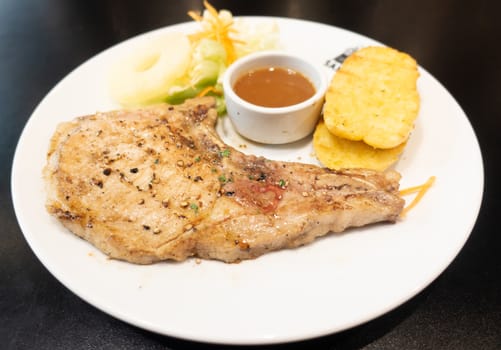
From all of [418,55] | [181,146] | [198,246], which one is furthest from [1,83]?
[418,55]

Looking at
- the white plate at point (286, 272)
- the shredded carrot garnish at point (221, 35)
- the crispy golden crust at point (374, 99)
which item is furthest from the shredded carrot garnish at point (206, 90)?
the white plate at point (286, 272)

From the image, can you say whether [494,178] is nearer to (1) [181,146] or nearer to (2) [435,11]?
(1) [181,146]

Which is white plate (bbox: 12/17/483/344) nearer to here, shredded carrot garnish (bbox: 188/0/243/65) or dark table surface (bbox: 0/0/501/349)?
dark table surface (bbox: 0/0/501/349)

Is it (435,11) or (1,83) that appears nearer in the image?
(1,83)

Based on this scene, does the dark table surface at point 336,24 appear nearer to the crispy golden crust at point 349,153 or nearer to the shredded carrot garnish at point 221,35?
the crispy golden crust at point 349,153

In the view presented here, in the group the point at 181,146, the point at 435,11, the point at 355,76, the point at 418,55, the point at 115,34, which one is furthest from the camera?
the point at 435,11

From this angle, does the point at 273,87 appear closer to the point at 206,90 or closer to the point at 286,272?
the point at 206,90
